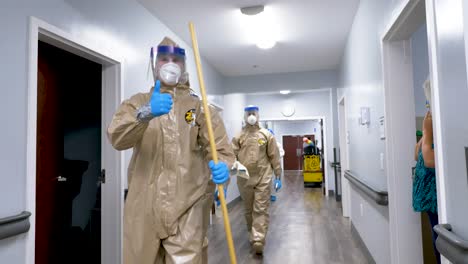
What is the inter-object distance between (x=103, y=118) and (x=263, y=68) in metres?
3.33

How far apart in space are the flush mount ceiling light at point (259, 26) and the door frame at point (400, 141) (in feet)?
4.45

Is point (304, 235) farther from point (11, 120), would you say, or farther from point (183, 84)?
point (11, 120)

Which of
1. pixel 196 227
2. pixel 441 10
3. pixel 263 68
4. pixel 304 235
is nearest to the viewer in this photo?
pixel 441 10

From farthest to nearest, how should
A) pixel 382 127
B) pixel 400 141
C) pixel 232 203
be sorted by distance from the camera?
1. pixel 232 203
2. pixel 382 127
3. pixel 400 141

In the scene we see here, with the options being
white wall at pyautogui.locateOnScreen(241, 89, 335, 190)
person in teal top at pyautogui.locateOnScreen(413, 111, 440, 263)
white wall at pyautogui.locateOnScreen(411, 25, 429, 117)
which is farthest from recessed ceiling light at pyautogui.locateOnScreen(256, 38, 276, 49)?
white wall at pyautogui.locateOnScreen(241, 89, 335, 190)

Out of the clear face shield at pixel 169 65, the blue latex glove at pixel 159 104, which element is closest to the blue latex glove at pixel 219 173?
the blue latex glove at pixel 159 104

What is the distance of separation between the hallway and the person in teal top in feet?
4.47

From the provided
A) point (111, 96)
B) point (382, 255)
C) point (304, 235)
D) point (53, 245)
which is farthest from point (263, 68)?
point (53, 245)

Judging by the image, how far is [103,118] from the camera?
244 cm

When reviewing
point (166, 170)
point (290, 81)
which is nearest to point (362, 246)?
point (166, 170)

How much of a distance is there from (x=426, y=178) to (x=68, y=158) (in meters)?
2.67

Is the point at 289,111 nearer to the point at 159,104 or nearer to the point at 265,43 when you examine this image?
the point at 265,43

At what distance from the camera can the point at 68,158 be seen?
2.62m

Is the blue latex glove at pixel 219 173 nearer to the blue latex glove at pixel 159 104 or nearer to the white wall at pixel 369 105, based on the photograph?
the blue latex glove at pixel 159 104
